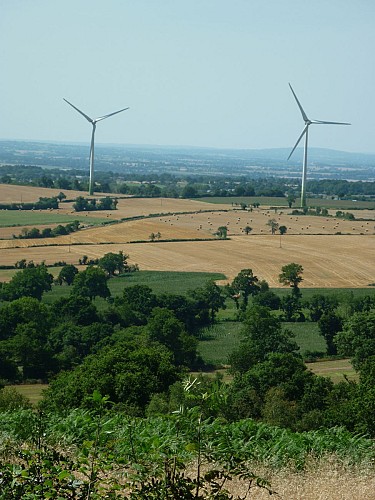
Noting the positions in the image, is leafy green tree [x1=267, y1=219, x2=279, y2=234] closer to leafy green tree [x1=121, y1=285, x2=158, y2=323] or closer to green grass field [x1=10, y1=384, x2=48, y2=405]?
leafy green tree [x1=121, y1=285, x2=158, y2=323]

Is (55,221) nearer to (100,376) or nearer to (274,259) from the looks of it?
(274,259)

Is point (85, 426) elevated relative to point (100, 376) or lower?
elevated

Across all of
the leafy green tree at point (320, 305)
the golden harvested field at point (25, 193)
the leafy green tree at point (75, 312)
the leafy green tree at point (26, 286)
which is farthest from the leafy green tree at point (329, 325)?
the golden harvested field at point (25, 193)

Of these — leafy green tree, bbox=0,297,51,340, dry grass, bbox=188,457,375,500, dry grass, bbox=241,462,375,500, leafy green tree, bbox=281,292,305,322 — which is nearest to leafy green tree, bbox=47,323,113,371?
leafy green tree, bbox=0,297,51,340

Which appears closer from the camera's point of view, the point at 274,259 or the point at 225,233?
the point at 274,259

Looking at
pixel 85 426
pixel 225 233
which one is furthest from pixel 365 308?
pixel 85 426

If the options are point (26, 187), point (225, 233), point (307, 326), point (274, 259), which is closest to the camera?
point (307, 326)

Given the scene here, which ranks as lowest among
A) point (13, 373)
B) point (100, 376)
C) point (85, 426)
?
point (13, 373)

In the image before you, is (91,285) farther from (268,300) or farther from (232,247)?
(232,247)
